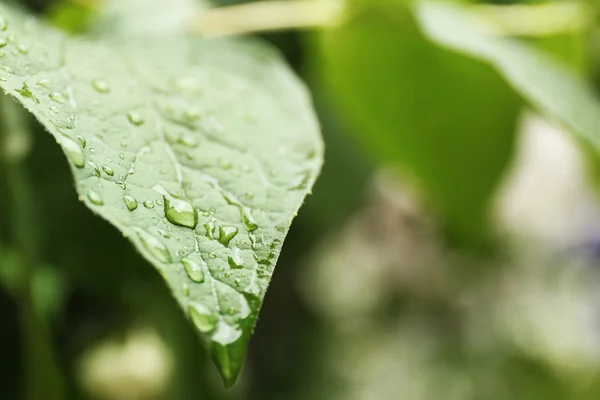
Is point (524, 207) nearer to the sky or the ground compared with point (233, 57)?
nearer to the ground

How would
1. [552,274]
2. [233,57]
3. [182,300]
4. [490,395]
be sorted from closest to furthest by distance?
1. [182,300]
2. [233,57]
3. [490,395]
4. [552,274]

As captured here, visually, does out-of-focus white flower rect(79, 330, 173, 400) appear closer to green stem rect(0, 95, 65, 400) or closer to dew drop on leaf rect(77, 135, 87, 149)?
green stem rect(0, 95, 65, 400)

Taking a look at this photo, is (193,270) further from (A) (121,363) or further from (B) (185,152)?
(A) (121,363)

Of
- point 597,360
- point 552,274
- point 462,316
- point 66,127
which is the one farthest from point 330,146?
point 552,274

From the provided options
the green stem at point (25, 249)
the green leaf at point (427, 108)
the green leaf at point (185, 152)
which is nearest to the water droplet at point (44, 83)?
the green leaf at point (185, 152)

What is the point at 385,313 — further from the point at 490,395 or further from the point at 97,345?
the point at 97,345

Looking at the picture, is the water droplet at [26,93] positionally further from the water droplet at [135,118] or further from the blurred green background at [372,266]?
the blurred green background at [372,266]

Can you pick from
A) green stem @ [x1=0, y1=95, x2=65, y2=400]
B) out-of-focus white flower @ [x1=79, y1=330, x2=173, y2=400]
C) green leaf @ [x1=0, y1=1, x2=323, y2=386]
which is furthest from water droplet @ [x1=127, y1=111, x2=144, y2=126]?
out-of-focus white flower @ [x1=79, y1=330, x2=173, y2=400]
